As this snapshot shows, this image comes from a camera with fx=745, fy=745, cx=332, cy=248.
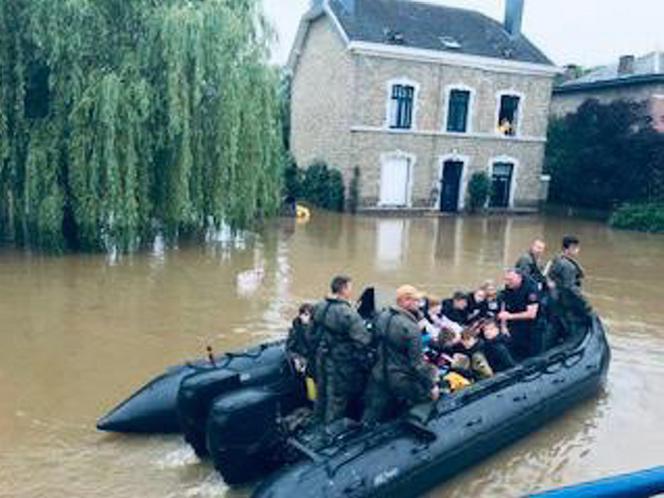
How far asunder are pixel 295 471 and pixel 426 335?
9.88ft

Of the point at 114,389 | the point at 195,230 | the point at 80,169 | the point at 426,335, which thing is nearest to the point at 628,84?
the point at 195,230

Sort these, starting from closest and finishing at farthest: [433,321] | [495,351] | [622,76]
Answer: [495,351] < [433,321] < [622,76]

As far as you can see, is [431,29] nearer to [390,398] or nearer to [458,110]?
[458,110]

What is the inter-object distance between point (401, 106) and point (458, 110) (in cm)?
237

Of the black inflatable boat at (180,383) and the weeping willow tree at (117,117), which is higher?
the weeping willow tree at (117,117)

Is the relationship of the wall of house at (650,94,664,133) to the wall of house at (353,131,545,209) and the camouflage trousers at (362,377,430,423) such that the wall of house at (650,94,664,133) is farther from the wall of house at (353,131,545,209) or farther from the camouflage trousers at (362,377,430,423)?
the camouflage trousers at (362,377,430,423)

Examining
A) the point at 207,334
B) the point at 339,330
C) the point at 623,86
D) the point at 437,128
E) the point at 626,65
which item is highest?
the point at 626,65

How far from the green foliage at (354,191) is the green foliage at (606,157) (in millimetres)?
9046

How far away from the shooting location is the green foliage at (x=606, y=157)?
26.1m

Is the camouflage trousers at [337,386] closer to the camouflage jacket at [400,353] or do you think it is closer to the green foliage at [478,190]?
the camouflage jacket at [400,353]

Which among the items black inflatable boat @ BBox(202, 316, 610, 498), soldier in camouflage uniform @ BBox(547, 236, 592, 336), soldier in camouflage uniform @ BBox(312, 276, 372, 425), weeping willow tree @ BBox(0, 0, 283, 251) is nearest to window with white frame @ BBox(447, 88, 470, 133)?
weeping willow tree @ BBox(0, 0, 283, 251)

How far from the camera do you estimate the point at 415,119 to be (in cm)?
2553

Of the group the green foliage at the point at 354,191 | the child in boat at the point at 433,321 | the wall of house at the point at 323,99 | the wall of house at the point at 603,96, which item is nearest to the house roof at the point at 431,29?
the wall of house at the point at 323,99

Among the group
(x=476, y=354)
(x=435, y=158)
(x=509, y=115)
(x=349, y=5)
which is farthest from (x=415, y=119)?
(x=476, y=354)
